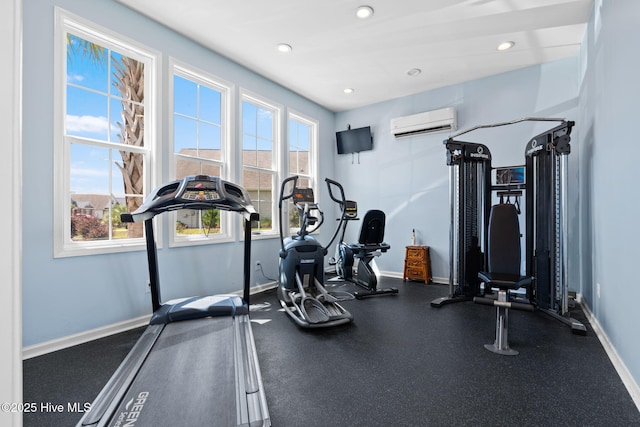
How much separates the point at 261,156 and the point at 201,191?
2.25 meters

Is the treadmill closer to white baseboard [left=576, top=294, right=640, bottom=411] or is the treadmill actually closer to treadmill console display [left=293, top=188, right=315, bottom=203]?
treadmill console display [left=293, top=188, right=315, bottom=203]

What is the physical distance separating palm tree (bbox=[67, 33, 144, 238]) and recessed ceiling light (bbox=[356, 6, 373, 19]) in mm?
2518

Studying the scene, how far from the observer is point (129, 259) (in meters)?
3.17

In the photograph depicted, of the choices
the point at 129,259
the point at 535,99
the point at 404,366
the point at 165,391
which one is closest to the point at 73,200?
the point at 129,259

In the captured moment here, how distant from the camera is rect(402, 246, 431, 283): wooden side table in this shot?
511cm

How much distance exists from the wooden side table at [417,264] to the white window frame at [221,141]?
299 cm

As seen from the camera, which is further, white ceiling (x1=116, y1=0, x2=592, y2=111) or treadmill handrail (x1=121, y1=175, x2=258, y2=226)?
white ceiling (x1=116, y1=0, x2=592, y2=111)

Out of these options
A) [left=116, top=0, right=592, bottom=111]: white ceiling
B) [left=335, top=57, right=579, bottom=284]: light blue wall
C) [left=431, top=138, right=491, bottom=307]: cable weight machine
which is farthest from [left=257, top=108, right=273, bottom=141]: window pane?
[left=431, top=138, right=491, bottom=307]: cable weight machine

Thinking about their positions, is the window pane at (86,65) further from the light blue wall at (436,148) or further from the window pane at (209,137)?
the light blue wall at (436,148)

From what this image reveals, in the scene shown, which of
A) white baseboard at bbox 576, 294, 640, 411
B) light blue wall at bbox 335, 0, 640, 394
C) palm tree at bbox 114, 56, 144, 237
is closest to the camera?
white baseboard at bbox 576, 294, 640, 411

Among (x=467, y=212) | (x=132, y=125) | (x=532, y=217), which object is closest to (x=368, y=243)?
(x=467, y=212)

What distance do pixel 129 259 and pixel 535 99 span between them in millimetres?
5809

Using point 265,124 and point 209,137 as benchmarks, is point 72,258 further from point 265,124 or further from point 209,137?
point 265,124

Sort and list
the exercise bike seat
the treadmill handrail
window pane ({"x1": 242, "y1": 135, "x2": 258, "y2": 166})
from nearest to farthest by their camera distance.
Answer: the treadmill handrail
the exercise bike seat
window pane ({"x1": 242, "y1": 135, "x2": 258, "y2": 166})
